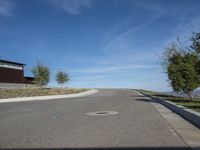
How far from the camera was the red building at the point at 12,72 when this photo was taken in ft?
267

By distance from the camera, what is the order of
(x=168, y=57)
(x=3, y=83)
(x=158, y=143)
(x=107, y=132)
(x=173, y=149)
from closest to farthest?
(x=173, y=149) → (x=158, y=143) → (x=107, y=132) → (x=168, y=57) → (x=3, y=83)

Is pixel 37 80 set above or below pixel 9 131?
above

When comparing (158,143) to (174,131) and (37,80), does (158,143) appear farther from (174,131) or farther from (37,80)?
(37,80)

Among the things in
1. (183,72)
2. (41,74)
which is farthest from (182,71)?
(41,74)

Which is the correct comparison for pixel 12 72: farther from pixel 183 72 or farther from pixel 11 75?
pixel 183 72

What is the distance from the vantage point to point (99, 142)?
943 centimetres

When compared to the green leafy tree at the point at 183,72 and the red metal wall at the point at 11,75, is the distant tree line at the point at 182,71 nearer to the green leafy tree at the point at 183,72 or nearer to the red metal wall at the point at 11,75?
the green leafy tree at the point at 183,72

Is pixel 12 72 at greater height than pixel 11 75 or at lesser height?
greater

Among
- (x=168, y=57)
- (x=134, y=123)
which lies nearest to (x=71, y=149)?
(x=134, y=123)

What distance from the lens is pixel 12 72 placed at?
A: 3391 inches

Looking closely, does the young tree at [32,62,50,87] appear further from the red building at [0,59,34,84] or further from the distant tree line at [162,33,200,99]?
the distant tree line at [162,33,200,99]

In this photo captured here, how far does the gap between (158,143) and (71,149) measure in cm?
237

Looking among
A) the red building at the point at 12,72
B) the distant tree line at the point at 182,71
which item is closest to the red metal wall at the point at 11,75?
the red building at the point at 12,72

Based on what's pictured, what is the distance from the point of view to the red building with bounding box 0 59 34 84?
81.4m
